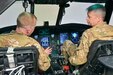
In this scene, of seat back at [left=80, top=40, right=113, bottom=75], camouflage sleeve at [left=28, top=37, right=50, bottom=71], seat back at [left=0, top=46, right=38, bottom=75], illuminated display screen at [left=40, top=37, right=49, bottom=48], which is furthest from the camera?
illuminated display screen at [left=40, top=37, right=49, bottom=48]

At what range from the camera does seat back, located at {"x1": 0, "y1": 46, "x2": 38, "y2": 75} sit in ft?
8.65

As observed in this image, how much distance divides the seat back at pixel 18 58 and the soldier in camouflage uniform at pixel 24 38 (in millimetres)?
204

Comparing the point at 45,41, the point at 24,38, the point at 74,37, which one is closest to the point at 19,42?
the point at 24,38

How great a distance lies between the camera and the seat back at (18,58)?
8.65ft

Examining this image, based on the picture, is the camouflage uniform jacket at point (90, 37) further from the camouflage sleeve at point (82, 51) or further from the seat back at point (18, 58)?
the seat back at point (18, 58)

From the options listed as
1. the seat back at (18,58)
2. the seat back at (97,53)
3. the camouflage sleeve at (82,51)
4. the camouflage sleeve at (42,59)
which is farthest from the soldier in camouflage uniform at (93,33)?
the seat back at (18,58)

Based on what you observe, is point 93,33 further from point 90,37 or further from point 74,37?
point 74,37

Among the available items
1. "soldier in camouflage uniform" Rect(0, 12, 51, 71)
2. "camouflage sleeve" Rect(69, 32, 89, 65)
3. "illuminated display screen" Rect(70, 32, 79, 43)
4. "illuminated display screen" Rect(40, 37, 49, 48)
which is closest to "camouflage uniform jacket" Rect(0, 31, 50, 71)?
"soldier in camouflage uniform" Rect(0, 12, 51, 71)

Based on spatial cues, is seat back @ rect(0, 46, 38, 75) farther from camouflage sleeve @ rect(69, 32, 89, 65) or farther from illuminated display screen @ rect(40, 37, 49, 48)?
illuminated display screen @ rect(40, 37, 49, 48)

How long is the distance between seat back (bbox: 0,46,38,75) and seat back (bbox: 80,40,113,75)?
512 mm

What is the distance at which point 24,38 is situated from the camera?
293 cm

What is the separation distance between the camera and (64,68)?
356 cm

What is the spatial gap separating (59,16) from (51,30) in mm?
210

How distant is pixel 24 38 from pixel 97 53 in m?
0.65
